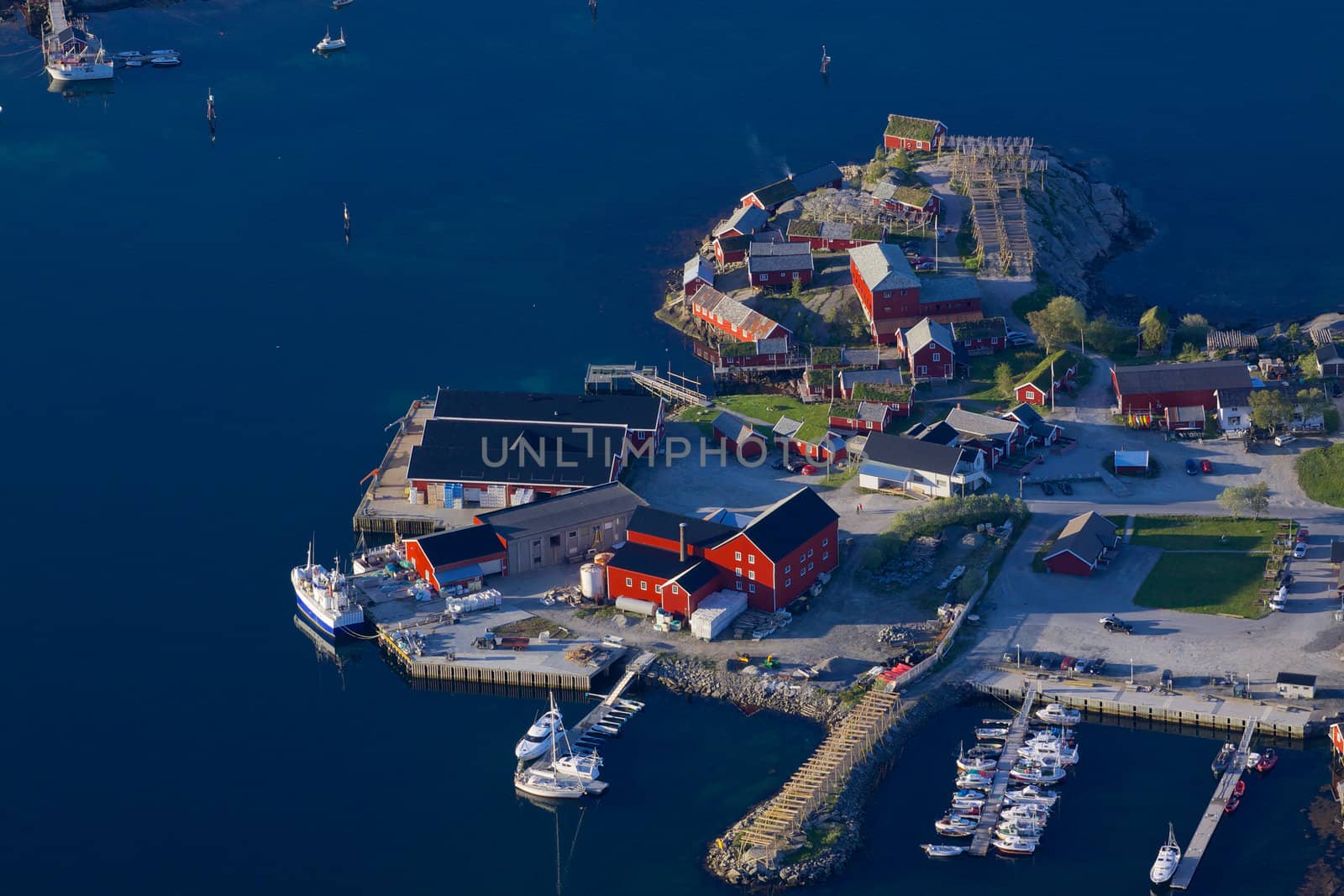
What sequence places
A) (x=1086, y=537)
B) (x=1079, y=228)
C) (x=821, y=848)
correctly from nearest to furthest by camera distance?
(x=821, y=848) → (x=1086, y=537) → (x=1079, y=228)

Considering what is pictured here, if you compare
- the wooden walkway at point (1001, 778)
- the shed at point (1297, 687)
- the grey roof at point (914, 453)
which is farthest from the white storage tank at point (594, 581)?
the shed at point (1297, 687)

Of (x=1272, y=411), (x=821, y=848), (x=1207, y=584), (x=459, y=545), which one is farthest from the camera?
(x=1272, y=411)

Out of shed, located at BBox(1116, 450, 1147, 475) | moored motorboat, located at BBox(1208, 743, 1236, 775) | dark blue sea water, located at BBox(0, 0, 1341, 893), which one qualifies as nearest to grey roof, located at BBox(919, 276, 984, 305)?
dark blue sea water, located at BBox(0, 0, 1341, 893)

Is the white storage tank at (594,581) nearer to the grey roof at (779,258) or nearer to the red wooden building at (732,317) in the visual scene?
the red wooden building at (732,317)

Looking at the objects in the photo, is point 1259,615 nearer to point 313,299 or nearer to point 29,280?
point 313,299

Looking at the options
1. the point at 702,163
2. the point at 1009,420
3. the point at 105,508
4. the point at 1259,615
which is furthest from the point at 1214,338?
the point at 105,508

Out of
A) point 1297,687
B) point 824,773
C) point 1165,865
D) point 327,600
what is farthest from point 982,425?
point 1165,865

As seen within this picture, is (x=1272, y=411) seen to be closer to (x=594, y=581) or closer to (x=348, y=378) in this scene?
(x=594, y=581)
